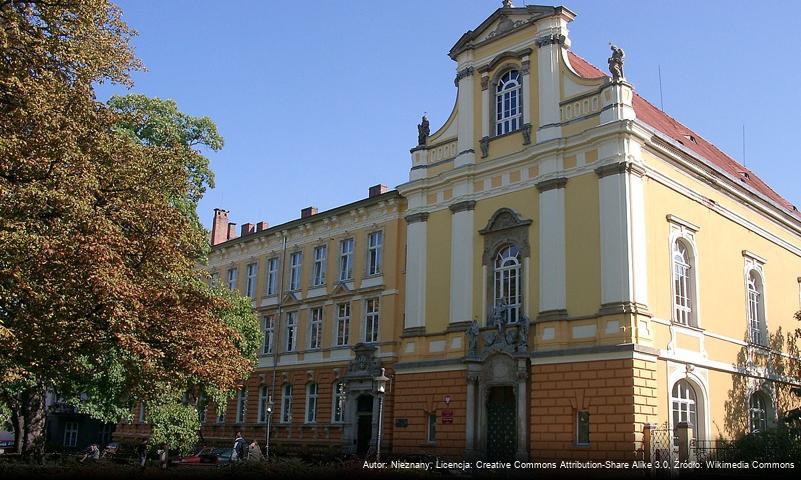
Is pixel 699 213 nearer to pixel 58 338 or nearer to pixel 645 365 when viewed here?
pixel 645 365

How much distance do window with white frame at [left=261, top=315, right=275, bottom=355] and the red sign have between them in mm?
14226

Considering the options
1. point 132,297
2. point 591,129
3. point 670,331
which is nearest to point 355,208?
point 591,129

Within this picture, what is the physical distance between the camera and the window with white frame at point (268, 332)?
1602 inches

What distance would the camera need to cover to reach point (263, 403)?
40.0m

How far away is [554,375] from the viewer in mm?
25609

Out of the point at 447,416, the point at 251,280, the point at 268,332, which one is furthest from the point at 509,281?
the point at 251,280

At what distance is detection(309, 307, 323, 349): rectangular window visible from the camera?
37719 mm

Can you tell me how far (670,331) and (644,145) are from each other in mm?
6036

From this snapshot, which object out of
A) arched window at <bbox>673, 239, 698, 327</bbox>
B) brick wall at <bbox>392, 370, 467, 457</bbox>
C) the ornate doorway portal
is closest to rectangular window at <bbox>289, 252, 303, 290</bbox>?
brick wall at <bbox>392, 370, 467, 457</bbox>

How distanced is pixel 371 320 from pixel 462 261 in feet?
23.3

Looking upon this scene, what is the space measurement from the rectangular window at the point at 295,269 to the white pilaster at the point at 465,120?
12218 millimetres

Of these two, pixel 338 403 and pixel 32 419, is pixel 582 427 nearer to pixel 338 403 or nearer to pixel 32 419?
pixel 338 403

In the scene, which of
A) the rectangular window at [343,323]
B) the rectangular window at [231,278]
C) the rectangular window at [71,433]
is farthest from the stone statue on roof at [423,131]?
the rectangular window at [71,433]

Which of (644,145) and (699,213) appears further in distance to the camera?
(699,213)
